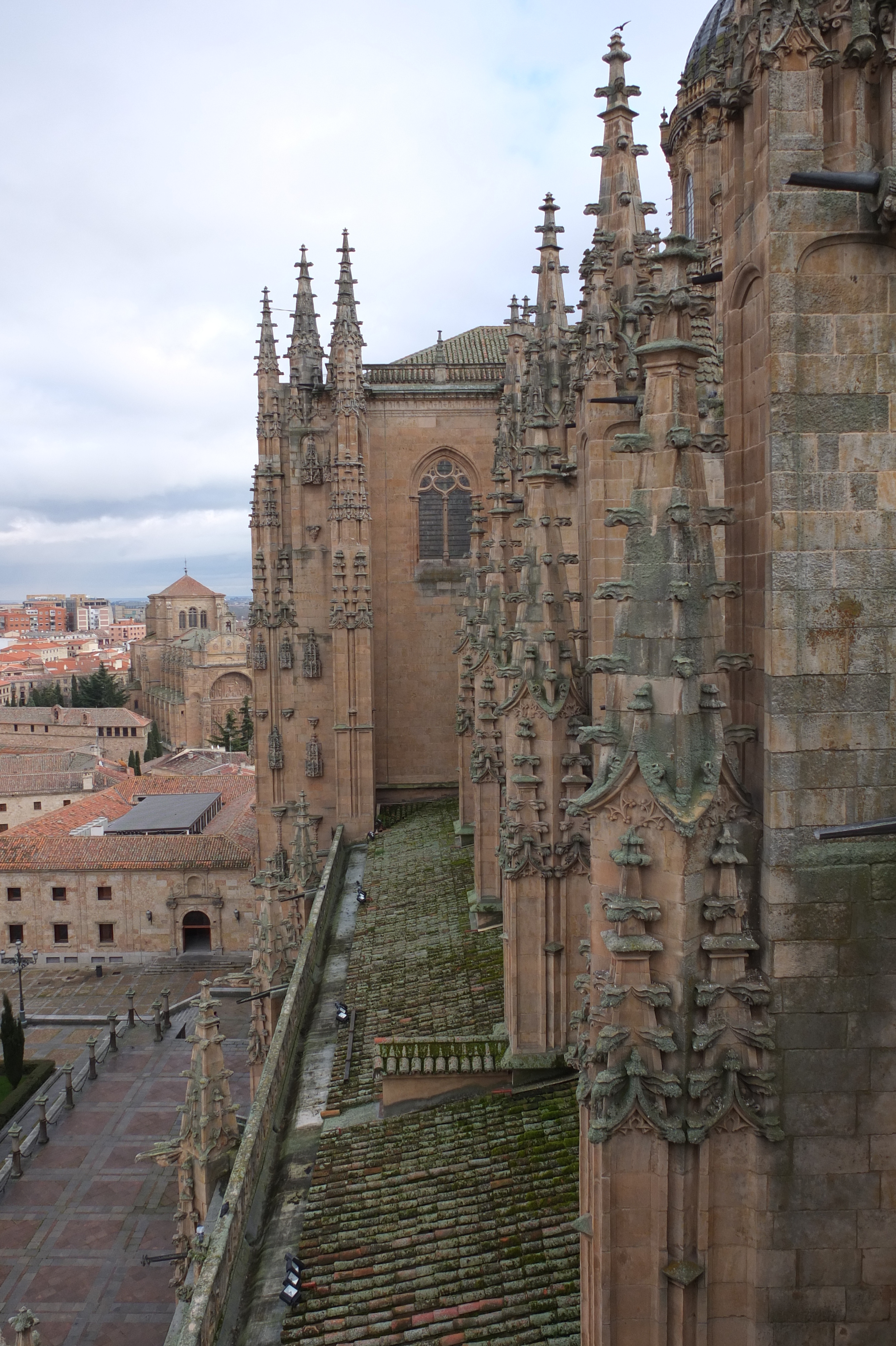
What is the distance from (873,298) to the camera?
5555mm

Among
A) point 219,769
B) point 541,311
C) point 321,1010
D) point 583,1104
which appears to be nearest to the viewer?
point 583,1104

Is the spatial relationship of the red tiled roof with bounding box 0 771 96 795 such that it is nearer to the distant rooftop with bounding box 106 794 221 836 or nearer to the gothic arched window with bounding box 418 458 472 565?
the distant rooftop with bounding box 106 794 221 836

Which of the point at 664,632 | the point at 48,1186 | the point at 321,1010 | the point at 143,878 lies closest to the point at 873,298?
the point at 664,632

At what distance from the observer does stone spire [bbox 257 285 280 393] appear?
99.3 ft

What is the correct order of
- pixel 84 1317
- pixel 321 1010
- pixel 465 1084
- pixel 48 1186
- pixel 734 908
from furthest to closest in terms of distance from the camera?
pixel 48 1186
pixel 84 1317
pixel 321 1010
pixel 465 1084
pixel 734 908

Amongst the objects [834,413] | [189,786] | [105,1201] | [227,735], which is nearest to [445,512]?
[105,1201]

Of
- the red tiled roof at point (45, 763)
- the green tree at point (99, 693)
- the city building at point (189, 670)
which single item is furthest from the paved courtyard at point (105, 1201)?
the green tree at point (99, 693)

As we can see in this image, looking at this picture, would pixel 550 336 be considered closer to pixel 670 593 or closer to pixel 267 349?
pixel 670 593

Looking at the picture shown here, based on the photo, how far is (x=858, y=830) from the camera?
5.50 metres

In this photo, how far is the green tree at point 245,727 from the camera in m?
96.3

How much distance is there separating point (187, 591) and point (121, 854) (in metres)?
106

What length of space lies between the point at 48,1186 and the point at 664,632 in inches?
1099

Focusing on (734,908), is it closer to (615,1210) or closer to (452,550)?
(615,1210)

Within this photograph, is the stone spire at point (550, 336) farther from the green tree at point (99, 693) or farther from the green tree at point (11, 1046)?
the green tree at point (99, 693)
